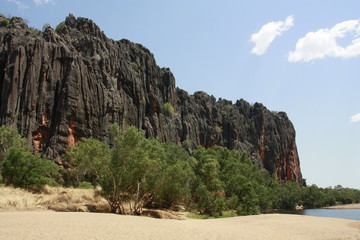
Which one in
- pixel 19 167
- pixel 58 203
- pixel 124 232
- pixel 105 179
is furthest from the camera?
pixel 19 167

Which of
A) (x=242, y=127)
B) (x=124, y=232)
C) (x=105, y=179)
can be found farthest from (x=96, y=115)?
(x=242, y=127)

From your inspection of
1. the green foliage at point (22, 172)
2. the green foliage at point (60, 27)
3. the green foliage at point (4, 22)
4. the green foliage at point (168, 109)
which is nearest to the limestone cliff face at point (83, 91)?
the green foliage at point (168, 109)

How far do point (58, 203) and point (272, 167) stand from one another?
5109 inches

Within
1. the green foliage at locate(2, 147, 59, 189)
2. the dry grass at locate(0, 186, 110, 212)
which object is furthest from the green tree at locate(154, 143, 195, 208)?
the green foliage at locate(2, 147, 59, 189)

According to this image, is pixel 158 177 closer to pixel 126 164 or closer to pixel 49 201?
pixel 126 164

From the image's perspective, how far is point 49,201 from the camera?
3541cm

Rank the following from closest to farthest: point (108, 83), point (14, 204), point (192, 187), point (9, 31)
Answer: point (14, 204) → point (192, 187) → point (9, 31) → point (108, 83)

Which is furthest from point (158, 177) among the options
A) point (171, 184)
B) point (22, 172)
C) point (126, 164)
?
point (22, 172)

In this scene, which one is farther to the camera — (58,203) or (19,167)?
(19,167)

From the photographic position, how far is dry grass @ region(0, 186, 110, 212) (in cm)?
3181

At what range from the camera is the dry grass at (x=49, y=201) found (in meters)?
31.8

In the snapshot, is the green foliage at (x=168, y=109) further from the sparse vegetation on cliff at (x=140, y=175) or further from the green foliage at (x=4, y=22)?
the green foliage at (x=4, y=22)

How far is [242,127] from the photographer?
488ft

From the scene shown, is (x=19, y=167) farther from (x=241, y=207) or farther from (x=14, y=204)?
(x=241, y=207)
